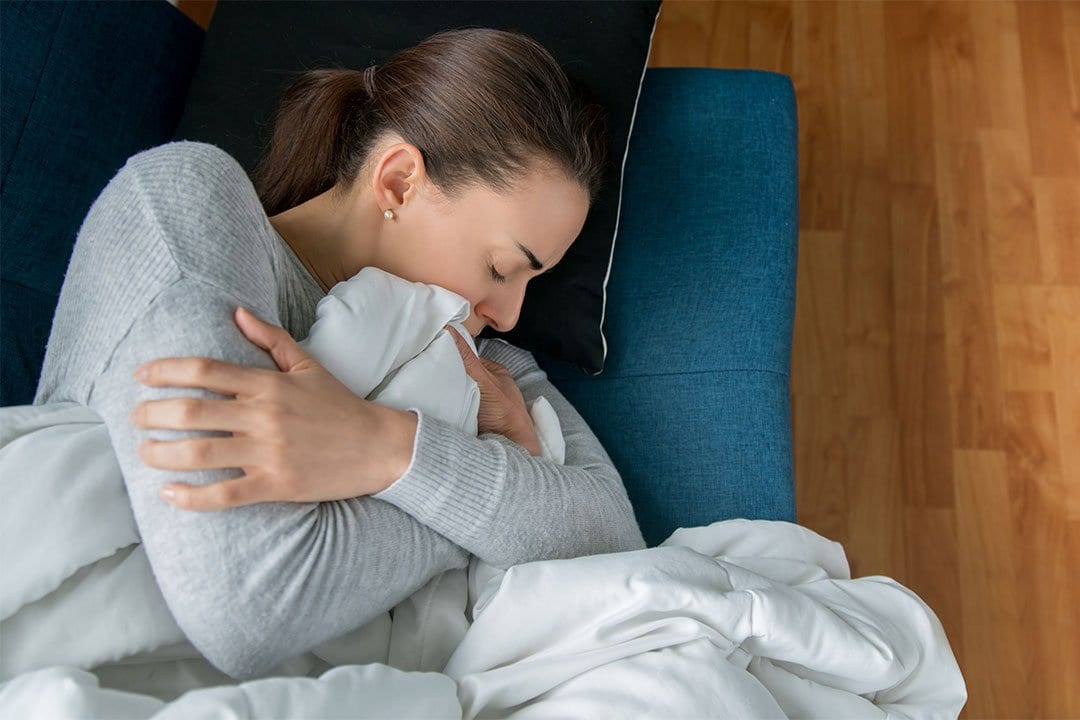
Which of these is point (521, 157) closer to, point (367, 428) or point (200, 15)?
point (367, 428)

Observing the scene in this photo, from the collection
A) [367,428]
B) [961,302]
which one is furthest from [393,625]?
[961,302]

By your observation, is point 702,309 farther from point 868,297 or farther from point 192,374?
point 192,374

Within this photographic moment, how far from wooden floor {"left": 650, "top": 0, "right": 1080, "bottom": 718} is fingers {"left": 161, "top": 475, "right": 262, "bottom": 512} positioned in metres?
1.26

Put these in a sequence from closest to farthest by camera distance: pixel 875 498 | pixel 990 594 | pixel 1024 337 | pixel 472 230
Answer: pixel 472 230 < pixel 990 594 < pixel 875 498 < pixel 1024 337

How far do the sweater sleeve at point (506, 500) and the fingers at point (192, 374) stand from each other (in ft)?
0.64

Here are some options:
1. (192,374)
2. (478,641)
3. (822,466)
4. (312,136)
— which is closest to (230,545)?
(192,374)

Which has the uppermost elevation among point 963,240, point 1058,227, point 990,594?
point 1058,227

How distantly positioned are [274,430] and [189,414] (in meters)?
0.08

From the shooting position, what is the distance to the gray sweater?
89 centimetres

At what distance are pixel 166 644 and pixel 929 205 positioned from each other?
1800 millimetres

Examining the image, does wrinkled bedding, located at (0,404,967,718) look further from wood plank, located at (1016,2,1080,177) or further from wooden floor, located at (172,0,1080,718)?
wood plank, located at (1016,2,1080,177)

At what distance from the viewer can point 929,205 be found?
85.4 inches

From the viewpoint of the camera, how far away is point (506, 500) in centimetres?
107

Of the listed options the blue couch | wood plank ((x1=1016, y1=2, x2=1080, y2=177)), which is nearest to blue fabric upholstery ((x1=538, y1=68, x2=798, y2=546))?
the blue couch
